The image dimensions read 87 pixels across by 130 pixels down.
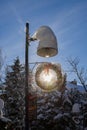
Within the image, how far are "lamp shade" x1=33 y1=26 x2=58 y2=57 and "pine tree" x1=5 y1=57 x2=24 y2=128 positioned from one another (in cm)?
2702

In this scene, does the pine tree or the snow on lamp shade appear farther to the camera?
the pine tree

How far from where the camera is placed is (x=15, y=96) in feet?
124

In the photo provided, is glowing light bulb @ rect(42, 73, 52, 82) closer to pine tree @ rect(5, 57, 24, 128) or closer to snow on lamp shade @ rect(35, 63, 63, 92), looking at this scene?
snow on lamp shade @ rect(35, 63, 63, 92)

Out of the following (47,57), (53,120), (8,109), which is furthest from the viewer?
(8,109)

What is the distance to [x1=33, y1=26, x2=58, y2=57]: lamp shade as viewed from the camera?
21.2 ft

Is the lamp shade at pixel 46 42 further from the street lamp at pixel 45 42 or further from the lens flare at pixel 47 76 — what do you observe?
the lens flare at pixel 47 76

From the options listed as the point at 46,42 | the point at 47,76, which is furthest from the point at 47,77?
the point at 46,42

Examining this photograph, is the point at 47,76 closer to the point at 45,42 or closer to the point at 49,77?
the point at 49,77

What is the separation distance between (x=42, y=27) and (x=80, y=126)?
25.6 m

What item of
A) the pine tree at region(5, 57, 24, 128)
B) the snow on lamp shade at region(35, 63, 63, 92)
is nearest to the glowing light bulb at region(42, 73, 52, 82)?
the snow on lamp shade at region(35, 63, 63, 92)

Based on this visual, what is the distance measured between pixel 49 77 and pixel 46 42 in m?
0.72

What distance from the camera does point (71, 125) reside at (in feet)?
97.8

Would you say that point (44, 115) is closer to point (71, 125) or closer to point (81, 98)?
point (71, 125)

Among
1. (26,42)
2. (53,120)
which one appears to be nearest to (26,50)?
(26,42)
